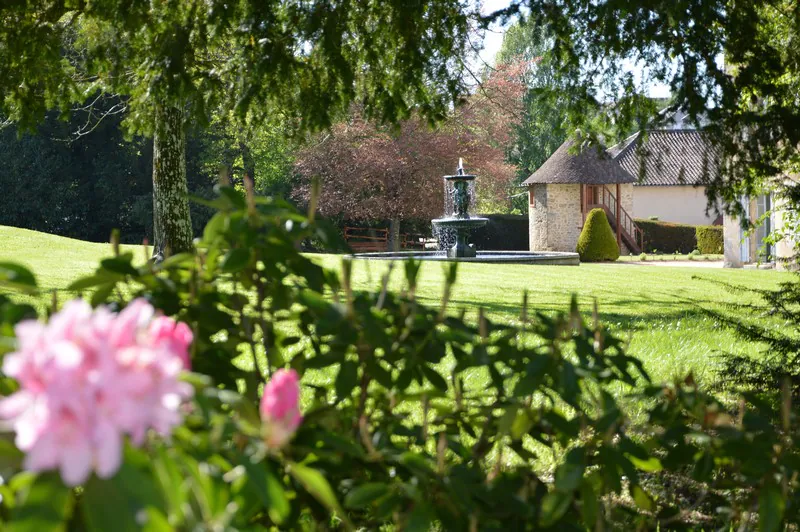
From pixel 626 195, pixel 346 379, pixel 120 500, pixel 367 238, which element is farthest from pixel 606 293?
pixel 367 238

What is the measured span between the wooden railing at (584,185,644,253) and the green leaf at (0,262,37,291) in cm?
3043

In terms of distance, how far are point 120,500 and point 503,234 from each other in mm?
31903

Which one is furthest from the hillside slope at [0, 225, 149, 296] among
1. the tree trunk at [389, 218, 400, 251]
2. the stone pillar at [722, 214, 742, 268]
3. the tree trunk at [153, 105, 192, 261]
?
the stone pillar at [722, 214, 742, 268]

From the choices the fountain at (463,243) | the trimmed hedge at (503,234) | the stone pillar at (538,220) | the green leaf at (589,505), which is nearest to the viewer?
the green leaf at (589,505)

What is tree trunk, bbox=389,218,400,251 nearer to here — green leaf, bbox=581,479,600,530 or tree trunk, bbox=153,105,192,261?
tree trunk, bbox=153,105,192,261

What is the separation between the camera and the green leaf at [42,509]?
0.62 meters

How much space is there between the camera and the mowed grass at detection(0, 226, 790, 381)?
6585mm

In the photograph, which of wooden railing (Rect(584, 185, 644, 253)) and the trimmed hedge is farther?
the trimmed hedge

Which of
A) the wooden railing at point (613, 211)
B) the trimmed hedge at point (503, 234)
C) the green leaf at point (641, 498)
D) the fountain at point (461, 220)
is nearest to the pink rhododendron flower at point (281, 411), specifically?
the green leaf at point (641, 498)

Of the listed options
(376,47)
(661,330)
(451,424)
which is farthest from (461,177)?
(451,424)

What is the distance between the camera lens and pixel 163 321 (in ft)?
2.86

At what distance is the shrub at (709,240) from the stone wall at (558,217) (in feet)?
13.9

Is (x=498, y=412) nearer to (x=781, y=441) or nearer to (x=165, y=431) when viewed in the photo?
(x=781, y=441)

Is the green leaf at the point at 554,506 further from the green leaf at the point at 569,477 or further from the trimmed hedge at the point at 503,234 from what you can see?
the trimmed hedge at the point at 503,234
